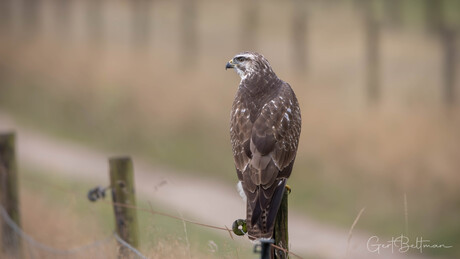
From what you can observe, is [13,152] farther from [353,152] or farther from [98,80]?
[98,80]

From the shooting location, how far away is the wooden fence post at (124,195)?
4.80m

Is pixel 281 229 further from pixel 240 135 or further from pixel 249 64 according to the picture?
pixel 249 64

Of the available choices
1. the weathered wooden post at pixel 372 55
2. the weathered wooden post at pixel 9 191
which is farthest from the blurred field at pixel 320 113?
the weathered wooden post at pixel 9 191

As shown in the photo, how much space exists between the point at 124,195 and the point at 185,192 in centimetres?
778

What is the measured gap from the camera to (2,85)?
23.6 meters

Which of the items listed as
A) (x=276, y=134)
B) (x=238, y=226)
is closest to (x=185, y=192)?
(x=276, y=134)

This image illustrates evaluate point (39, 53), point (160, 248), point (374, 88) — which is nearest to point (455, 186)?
point (374, 88)

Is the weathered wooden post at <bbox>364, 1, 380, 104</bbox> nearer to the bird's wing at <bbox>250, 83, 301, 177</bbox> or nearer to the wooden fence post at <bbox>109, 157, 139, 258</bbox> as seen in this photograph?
the wooden fence post at <bbox>109, 157, 139, 258</bbox>

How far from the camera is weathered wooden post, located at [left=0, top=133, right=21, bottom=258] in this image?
6629 millimetres

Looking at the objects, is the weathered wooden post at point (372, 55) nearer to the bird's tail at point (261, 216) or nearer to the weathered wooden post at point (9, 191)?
the weathered wooden post at point (9, 191)

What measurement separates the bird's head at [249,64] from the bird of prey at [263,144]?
0.36 ft

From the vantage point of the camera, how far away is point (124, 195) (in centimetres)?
481

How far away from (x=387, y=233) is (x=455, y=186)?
1.58 meters

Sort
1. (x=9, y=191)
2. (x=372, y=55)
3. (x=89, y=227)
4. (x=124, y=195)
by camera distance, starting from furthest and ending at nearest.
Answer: (x=372, y=55), (x=89, y=227), (x=9, y=191), (x=124, y=195)
